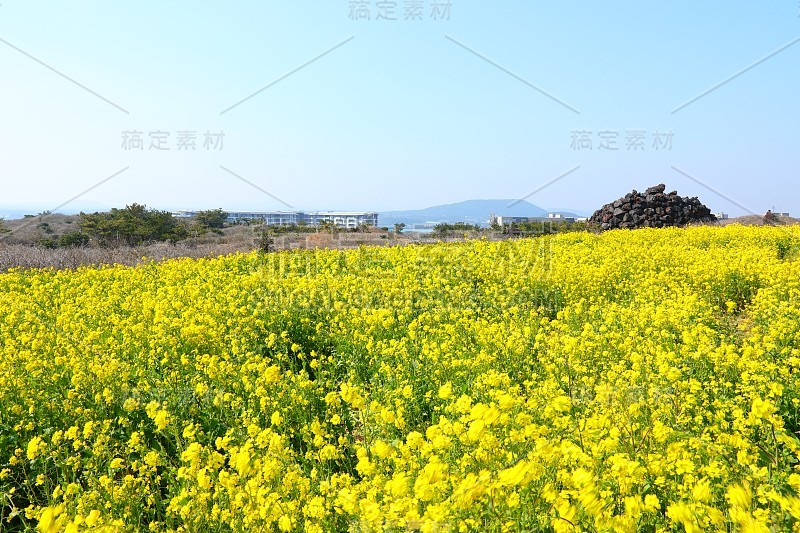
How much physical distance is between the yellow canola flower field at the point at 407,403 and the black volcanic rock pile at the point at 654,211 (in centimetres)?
1770

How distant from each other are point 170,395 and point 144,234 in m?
27.1

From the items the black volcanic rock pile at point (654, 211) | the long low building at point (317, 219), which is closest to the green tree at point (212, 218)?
the long low building at point (317, 219)

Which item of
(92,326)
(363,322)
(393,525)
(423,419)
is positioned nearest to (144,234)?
(92,326)

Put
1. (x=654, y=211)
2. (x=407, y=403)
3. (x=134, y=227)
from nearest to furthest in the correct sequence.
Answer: (x=407, y=403) < (x=654, y=211) < (x=134, y=227)

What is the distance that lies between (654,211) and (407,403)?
2582 centimetres

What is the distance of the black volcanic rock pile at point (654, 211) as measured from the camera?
85.1 feet

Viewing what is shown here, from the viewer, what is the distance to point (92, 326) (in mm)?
6461

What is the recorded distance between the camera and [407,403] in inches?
163

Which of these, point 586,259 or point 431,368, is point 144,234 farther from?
point 431,368

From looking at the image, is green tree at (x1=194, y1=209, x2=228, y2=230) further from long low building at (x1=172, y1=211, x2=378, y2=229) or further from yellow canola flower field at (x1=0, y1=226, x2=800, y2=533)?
yellow canola flower field at (x1=0, y1=226, x2=800, y2=533)

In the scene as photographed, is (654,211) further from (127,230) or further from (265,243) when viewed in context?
(127,230)

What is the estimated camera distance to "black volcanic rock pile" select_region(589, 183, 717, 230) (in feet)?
85.1

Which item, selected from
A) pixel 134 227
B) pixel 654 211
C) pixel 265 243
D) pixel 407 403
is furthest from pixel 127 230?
pixel 407 403

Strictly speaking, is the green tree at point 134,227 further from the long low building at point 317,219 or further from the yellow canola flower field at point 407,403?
the yellow canola flower field at point 407,403
